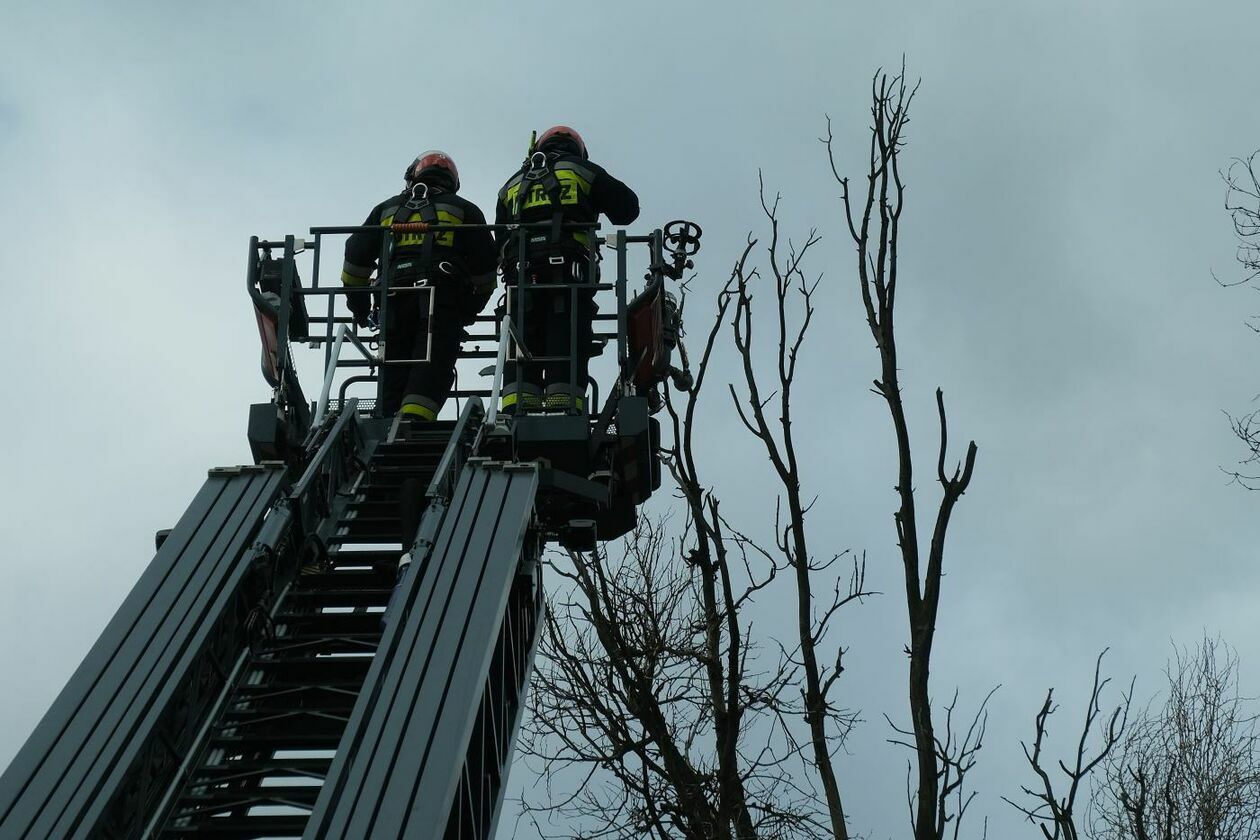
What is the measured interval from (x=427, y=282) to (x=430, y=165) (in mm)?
963

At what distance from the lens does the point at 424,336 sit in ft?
30.2

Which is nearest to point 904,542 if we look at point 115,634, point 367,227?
point 115,634

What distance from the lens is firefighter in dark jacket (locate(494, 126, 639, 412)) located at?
8.98 m

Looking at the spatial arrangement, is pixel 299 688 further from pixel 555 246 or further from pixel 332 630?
pixel 555 246

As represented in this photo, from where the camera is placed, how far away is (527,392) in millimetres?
8586

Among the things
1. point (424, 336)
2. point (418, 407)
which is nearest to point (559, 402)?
point (418, 407)

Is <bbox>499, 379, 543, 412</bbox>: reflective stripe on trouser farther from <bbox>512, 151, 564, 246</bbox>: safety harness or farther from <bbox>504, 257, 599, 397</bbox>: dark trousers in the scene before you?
<bbox>512, 151, 564, 246</bbox>: safety harness

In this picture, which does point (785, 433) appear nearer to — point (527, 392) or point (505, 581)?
point (527, 392)

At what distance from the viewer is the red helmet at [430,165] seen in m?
9.65

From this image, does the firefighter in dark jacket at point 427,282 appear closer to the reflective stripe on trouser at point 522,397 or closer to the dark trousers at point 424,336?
the dark trousers at point 424,336

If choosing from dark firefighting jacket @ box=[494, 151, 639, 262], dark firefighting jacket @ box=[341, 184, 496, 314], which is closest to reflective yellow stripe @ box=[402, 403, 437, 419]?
dark firefighting jacket @ box=[341, 184, 496, 314]

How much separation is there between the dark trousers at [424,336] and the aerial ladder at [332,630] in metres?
0.56

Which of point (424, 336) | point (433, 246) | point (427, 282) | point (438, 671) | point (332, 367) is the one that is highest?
point (433, 246)

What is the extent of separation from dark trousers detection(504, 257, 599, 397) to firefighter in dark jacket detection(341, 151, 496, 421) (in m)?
0.30
